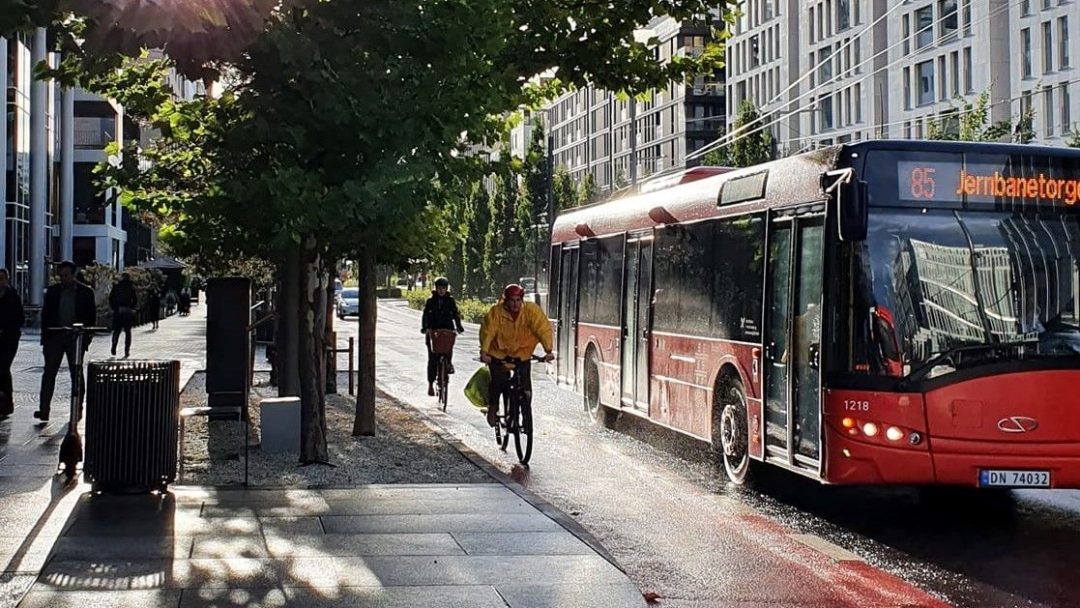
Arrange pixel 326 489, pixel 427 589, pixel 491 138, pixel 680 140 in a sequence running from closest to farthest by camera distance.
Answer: pixel 427 589
pixel 326 489
pixel 491 138
pixel 680 140

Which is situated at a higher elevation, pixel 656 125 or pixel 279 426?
pixel 656 125

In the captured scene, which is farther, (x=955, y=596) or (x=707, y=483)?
(x=707, y=483)

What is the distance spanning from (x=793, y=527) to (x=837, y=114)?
259 ft

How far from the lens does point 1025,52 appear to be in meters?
Result: 67.5

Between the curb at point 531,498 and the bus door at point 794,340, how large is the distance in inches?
71.8

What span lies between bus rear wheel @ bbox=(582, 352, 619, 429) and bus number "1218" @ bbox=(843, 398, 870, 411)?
7.88 metres

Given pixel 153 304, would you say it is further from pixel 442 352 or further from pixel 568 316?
pixel 568 316

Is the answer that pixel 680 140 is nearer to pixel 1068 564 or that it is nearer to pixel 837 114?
pixel 837 114

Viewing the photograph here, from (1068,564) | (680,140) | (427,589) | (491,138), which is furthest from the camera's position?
(680,140)

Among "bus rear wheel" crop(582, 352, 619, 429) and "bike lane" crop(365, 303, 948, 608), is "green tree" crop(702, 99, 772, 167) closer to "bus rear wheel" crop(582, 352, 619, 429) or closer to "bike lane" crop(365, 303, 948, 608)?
"bus rear wheel" crop(582, 352, 619, 429)

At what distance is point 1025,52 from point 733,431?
59644 millimetres

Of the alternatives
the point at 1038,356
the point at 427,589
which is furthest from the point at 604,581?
the point at 1038,356

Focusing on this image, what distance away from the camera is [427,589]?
760 centimetres

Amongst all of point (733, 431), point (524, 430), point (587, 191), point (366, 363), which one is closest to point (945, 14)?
point (587, 191)
